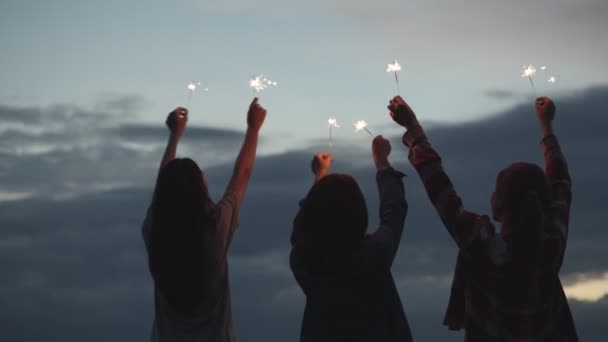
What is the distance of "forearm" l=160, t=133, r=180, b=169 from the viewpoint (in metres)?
9.22

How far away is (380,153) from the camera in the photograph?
28.1 feet

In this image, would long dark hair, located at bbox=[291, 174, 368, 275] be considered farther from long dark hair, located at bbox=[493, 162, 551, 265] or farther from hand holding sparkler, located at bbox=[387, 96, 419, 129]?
long dark hair, located at bbox=[493, 162, 551, 265]

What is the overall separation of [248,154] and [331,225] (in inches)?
61.9

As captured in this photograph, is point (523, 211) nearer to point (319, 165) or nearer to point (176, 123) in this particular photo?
point (319, 165)

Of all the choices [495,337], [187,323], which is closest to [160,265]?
[187,323]

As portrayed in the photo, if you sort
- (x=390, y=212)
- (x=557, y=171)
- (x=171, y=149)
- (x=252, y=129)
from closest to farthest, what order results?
(x=390, y=212)
(x=557, y=171)
(x=252, y=129)
(x=171, y=149)

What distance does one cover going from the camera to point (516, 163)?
24.2 feet

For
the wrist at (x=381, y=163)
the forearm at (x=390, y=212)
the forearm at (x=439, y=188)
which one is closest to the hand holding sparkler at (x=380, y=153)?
the wrist at (x=381, y=163)

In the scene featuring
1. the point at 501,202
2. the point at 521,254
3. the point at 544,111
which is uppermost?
the point at 544,111

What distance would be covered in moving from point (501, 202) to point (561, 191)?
79 centimetres

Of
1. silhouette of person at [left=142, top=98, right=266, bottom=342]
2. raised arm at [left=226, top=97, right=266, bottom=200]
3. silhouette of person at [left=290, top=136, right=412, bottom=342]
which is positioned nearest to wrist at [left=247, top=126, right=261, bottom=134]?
raised arm at [left=226, top=97, right=266, bottom=200]

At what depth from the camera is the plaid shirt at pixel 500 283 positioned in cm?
730

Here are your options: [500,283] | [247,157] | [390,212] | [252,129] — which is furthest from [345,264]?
[252,129]

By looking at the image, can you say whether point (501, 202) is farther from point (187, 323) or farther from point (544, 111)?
point (187, 323)
